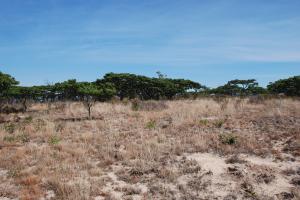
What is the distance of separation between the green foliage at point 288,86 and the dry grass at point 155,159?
2776cm

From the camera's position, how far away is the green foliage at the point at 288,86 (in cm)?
4584

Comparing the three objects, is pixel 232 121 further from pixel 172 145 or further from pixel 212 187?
pixel 212 187

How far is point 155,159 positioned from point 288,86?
3904 centimetres

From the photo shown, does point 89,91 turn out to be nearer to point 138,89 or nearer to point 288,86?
point 138,89

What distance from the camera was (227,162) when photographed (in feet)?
37.8

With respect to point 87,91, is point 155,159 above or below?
below

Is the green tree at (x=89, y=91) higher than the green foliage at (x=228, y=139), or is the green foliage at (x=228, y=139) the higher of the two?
the green tree at (x=89, y=91)

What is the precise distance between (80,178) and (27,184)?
1340 millimetres

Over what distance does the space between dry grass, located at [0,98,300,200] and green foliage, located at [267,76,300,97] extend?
2776cm

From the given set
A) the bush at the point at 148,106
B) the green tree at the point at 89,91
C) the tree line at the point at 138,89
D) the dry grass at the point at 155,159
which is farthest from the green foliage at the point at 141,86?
the dry grass at the point at 155,159

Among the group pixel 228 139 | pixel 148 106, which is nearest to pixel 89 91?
pixel 148 106

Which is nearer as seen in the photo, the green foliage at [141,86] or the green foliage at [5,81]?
the green foliage at [5,81]

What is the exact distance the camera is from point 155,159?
11.9 meters

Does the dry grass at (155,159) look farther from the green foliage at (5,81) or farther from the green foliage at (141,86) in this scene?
the green foliage at (141,86)
